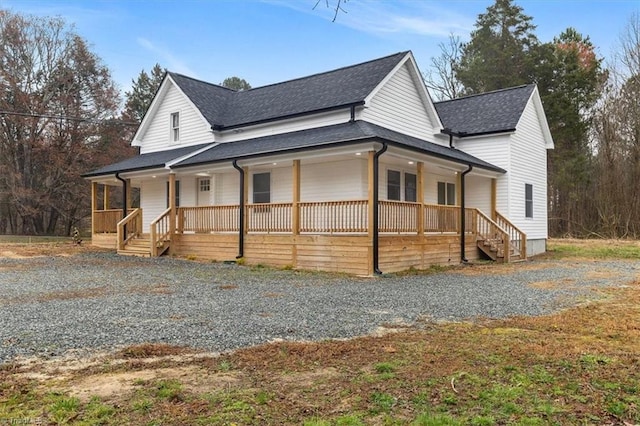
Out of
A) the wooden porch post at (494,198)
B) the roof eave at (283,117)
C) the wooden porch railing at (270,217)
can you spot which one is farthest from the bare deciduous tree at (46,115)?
the wooden porch post at (494,198)

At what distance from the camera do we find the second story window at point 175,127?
20.9m

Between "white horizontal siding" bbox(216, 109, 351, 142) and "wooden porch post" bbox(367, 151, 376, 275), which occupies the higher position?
"white horizontal siding" bbox(216, 109, 351, 142)

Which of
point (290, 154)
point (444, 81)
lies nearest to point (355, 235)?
point (290, 154)

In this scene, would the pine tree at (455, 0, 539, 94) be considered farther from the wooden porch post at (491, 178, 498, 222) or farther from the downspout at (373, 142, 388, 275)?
the downspout at (373, 142, 388, 275)

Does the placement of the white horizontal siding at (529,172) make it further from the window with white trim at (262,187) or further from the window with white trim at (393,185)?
the window with white trim at (262,187)

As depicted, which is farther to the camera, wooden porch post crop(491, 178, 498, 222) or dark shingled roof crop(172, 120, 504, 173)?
wooden porch post crop(491, 178, 498, 222)

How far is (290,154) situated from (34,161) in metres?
24.3

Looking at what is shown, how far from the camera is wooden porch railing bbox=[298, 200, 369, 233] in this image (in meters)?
13.2

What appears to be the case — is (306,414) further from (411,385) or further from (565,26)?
(565,26)

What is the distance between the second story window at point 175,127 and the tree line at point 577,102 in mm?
24022

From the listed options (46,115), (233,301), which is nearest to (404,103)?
(233,301)

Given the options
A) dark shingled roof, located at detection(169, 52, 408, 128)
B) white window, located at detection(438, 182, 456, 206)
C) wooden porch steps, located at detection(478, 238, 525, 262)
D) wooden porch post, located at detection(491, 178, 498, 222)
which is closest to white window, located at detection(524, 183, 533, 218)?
wooden porch post, located at detection(491, 178, 498, 222)

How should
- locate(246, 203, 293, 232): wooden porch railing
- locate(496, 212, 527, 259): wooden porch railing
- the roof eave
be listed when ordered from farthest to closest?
locate(496, 212, 527, 259): wooden porch railing
the roof eave
locate(246, 203, 293, 232): wooden porch railing

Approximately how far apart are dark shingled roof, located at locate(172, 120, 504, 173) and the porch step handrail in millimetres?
2004
